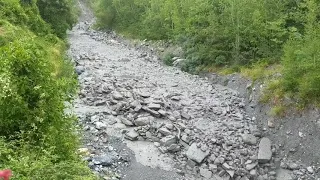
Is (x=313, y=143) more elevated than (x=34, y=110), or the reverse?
(x=34, y=110)

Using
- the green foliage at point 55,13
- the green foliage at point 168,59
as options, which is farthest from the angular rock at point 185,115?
the green foliage at point 55,13

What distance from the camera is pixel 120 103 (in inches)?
771

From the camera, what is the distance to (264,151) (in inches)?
643

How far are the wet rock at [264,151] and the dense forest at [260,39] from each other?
2.90 metres

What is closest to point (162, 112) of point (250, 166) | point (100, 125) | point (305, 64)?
point (100, 125)

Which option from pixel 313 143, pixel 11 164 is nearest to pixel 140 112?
pixel 313 143

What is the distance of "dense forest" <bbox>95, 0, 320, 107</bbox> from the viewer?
1789 cm

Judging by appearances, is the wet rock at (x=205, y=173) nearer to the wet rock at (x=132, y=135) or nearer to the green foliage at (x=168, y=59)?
the wet rock at (x=132, y=135)

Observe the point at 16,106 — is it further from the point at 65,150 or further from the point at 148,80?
the point at 148,80

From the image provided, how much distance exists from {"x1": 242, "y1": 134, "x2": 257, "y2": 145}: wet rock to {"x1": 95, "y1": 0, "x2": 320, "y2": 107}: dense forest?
10.3 feet

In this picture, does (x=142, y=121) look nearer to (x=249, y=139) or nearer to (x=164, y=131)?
(x=164, y=131)

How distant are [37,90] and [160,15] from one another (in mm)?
29699

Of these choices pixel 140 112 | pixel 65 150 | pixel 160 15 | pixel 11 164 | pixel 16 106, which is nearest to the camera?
pixel 11 164

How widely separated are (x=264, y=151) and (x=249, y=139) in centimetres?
113
